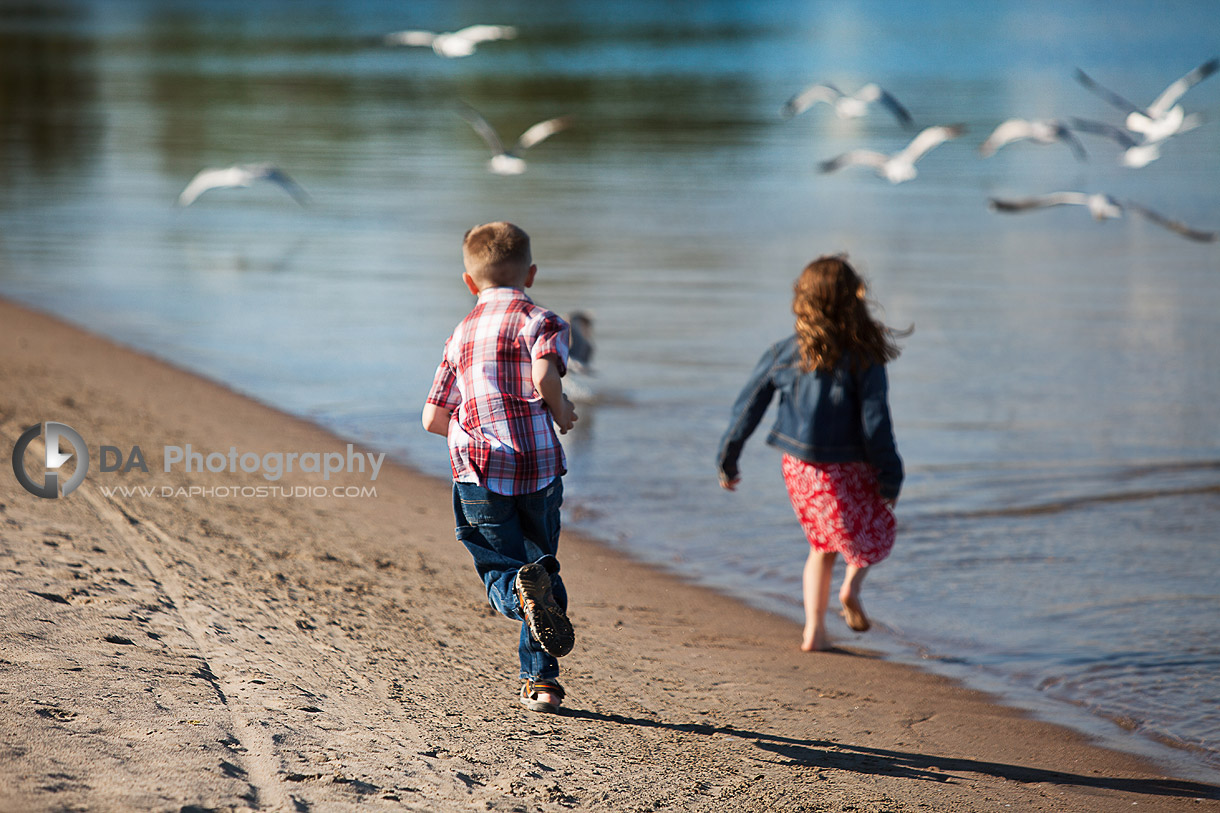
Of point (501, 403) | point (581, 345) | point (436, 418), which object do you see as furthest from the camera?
point (581, 345)

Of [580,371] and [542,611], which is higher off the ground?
[580,371]

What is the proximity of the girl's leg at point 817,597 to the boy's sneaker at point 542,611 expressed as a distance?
1.31 m

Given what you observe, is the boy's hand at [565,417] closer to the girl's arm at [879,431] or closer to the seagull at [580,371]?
the girl's arm at [879,431]

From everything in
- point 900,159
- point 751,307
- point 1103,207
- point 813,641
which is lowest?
point 813,641

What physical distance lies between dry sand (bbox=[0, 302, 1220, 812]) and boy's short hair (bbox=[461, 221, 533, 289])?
1305 mm

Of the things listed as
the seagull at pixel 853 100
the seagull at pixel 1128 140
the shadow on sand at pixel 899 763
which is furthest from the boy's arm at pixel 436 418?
the seagull at pixel 1128 140

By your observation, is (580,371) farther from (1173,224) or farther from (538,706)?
(1173,224)

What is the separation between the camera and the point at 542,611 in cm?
352

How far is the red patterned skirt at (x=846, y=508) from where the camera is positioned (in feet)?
14.2

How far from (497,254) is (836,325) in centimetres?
127

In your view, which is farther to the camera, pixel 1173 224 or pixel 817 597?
pixel 1173 224

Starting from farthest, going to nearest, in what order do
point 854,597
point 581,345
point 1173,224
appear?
point 1173,224 → point 581,345 → point 854,597

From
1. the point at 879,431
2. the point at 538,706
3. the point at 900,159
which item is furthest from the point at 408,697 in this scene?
the point at 900,159

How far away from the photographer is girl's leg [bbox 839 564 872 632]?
4434 millimetres
